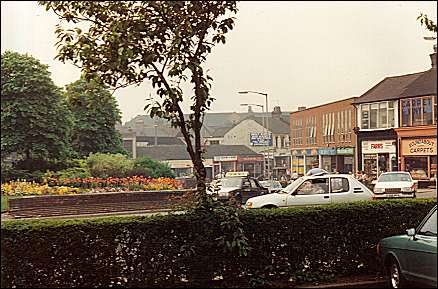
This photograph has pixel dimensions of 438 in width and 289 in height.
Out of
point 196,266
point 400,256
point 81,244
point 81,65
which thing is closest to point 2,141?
point 81,65

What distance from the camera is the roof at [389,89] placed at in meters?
17.3

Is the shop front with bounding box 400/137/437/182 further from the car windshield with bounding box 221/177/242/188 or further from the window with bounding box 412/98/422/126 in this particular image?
the car windshield with bounding box 221/177/242/188

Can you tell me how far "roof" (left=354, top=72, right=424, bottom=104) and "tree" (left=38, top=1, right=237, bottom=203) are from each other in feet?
25.0

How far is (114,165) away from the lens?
16.5 m

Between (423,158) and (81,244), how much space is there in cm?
1050

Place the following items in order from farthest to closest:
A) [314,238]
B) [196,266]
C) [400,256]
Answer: [314,238] → [196,266] → [400,256]

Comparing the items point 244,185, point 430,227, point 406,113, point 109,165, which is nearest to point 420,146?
point 406,113

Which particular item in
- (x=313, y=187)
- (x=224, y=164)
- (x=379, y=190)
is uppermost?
(x=224, y=164)

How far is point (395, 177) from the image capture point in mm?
18203

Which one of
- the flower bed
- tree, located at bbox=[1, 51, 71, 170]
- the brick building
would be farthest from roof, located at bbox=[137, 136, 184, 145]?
the brick building

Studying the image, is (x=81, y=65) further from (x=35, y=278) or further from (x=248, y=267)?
(x=248, y=267)

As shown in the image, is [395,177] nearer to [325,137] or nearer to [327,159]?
[327,159]

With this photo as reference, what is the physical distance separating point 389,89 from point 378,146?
1.64 metres

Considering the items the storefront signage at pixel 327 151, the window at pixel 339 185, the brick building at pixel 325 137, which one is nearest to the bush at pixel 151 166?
the brick building at pixel 325 137
